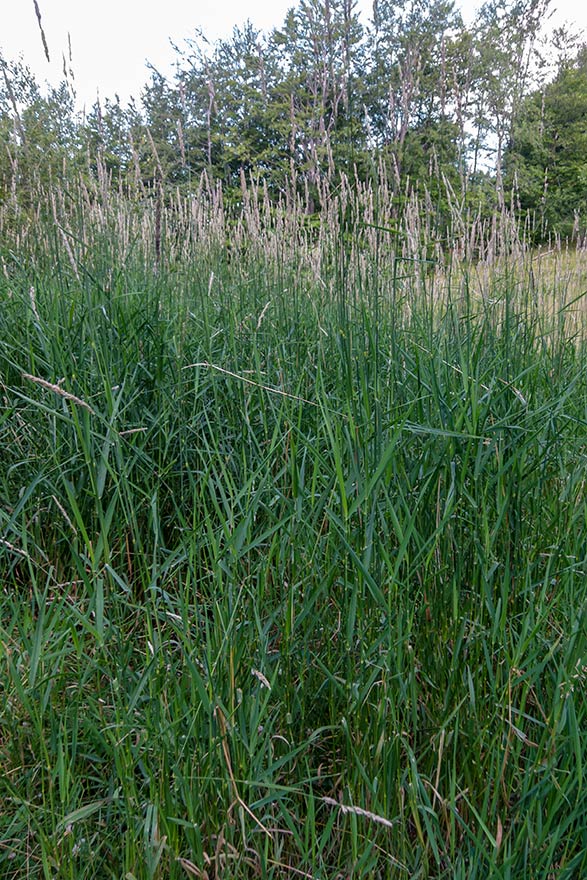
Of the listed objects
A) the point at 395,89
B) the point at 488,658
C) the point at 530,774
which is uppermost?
the point at 395,89

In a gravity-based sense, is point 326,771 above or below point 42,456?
below

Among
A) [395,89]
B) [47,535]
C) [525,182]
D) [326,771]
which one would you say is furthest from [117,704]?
[525,182]

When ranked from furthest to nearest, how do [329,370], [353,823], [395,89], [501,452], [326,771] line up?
[329,370] → [395,89] → [501,452] → [326,771] → [353,823]

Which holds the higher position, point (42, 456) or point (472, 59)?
point (472, 59)

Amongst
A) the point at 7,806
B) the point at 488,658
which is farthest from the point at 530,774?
the point at 7,806

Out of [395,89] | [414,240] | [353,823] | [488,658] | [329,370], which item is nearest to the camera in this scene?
[353,823]

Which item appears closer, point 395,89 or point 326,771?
point 326,771

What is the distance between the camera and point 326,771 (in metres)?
1.19

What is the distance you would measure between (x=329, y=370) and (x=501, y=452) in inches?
33.8

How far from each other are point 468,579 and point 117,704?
74 centimetres

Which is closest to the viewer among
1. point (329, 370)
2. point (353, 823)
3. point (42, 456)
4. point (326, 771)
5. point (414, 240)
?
point (353, 823)

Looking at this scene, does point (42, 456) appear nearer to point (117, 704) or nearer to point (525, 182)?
point (117, 704)

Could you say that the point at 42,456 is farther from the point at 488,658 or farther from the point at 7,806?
the point at 488,658

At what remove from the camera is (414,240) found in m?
2.80
